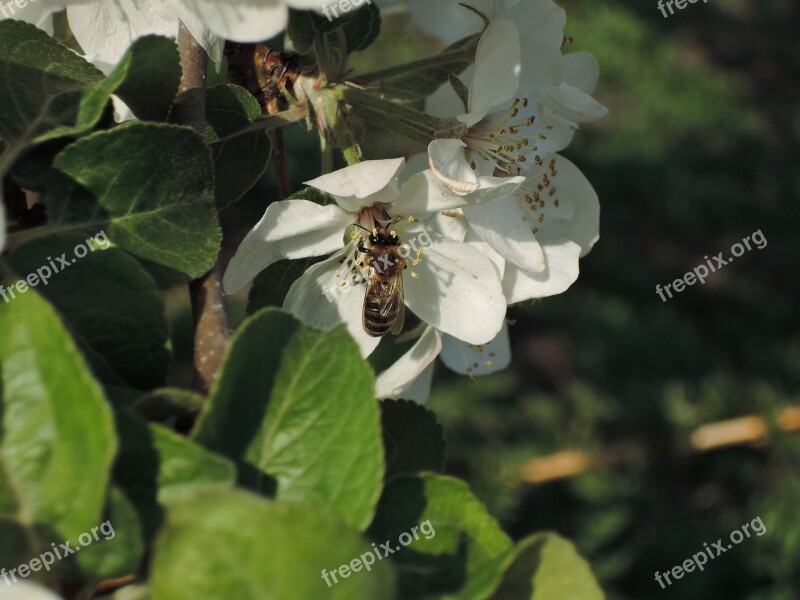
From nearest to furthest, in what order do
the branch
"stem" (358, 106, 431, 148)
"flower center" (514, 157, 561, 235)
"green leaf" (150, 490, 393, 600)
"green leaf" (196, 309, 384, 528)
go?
"green leaf" (150, 490, 393, 600)
"green leaf" (196, 309, 384, 528)
"stem" (358, 106, 431, 148)
"flower center" (514, 157, 561, 235)
the branch

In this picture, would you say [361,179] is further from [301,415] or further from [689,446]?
[689,446]

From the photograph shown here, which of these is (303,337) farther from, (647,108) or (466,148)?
(647,108)

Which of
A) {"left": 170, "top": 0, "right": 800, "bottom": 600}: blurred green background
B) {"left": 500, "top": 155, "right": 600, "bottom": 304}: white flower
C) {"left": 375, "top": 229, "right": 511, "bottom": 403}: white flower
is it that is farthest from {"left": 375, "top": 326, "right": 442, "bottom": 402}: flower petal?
{"left": 170, "top": 0, "right": 800, "bottom": 600}: blurred green background

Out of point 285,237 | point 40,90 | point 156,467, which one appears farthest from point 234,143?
point 156,467

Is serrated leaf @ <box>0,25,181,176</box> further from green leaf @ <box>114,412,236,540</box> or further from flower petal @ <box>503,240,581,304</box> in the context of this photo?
flower petal @ <box>503,240,581,304</box>

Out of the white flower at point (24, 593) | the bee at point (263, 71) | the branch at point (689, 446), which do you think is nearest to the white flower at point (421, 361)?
the bee at point (263, 71)

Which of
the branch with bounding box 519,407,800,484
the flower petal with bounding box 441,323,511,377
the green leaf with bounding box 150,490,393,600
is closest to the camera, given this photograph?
the green leaf with bounding box 150,490,393,600
